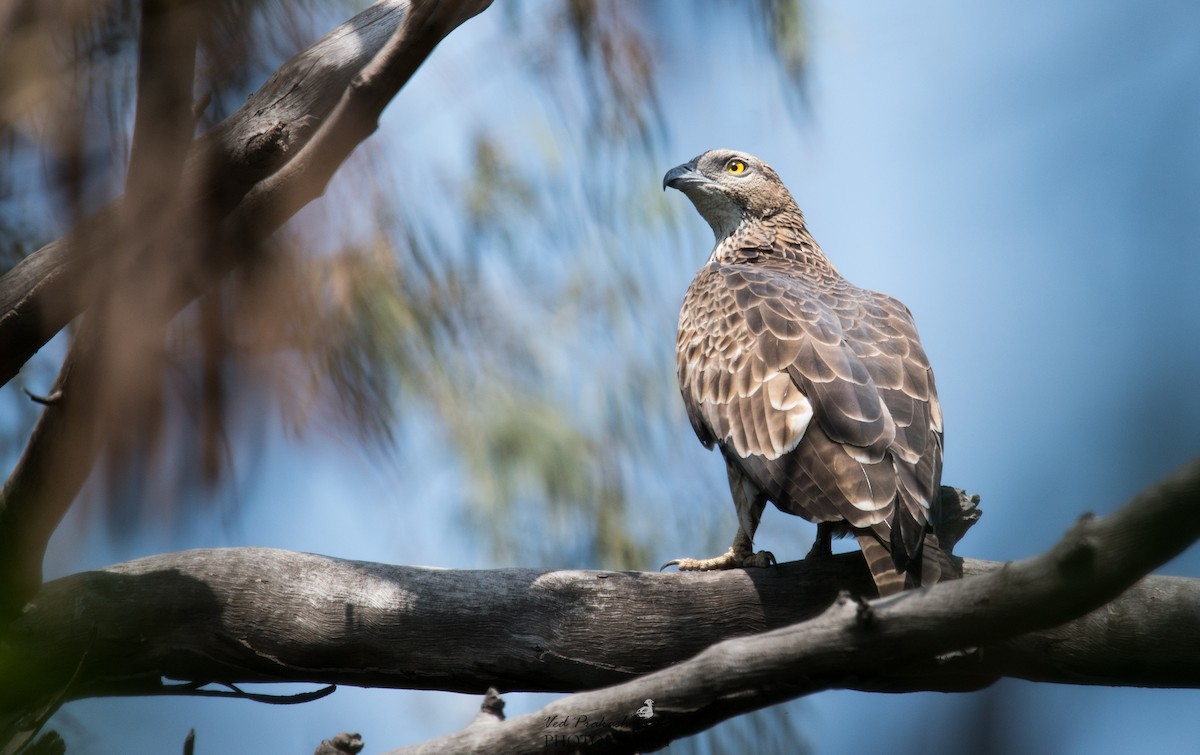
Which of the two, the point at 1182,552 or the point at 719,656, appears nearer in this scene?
the point at 1182,552

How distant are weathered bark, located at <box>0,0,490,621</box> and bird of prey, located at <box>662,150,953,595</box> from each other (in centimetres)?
142

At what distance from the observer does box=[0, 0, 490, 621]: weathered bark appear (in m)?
2.21

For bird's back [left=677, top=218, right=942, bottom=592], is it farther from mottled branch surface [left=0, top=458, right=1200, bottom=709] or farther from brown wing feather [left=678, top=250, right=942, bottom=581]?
mottled branch surface [left=0, top=458, right=1200, bottom=709]

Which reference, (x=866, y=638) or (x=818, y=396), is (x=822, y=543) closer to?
(x=818, y=396)

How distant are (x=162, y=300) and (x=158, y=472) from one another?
370mm

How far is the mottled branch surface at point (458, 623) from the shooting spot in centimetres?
254

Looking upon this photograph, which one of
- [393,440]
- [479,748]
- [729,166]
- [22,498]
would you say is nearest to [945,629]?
[479,748]

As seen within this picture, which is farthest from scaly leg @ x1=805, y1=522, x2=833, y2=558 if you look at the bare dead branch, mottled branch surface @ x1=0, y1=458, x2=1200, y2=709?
the bare dead branch

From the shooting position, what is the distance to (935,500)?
9.16 ft

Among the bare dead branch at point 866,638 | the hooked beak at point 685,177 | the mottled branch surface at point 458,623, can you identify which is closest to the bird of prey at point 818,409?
the mottled branch surface at point 458,623

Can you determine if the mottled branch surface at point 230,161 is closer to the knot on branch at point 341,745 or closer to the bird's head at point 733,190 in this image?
the knot on branch at point 341,745

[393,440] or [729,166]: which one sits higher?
[729,166]

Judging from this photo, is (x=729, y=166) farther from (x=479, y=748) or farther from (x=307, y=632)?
(x=479, y=748)

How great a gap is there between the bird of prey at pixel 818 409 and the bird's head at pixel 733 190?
694 mm
